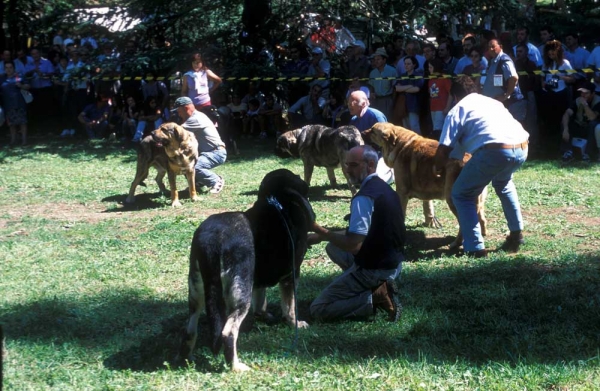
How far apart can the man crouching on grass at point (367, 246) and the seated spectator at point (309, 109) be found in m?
10.0

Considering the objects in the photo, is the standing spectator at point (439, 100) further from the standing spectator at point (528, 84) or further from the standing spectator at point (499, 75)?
the standing spectator at point (499, 75)

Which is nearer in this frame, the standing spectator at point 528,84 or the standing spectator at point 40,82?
the standing spectator at point 528,84

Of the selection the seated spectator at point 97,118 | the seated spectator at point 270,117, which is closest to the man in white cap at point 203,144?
the seated spectator at point 270,117

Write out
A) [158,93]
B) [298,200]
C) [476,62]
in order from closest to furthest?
[298,200]
[476,62]
[158,93]

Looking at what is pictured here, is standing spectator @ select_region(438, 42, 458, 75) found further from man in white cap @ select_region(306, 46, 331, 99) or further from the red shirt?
man in white cap @ select_region(306, 46, 331, 99)

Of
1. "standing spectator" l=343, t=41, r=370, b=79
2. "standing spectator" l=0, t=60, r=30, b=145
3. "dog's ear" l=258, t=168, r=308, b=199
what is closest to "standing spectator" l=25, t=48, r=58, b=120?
"standing spectator" l=0, t=60, r=30, b=145

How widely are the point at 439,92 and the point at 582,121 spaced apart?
254 centimetres

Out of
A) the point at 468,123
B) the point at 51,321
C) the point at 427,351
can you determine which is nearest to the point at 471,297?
the point at 427,351

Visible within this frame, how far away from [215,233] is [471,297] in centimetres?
271

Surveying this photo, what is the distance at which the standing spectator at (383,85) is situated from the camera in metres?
15.5

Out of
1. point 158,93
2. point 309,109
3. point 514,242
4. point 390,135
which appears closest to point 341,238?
point 514,242

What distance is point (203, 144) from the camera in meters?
12.5

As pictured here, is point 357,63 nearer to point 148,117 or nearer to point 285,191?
point 148,117

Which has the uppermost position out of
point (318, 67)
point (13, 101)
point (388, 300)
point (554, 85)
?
point (318, 67)
